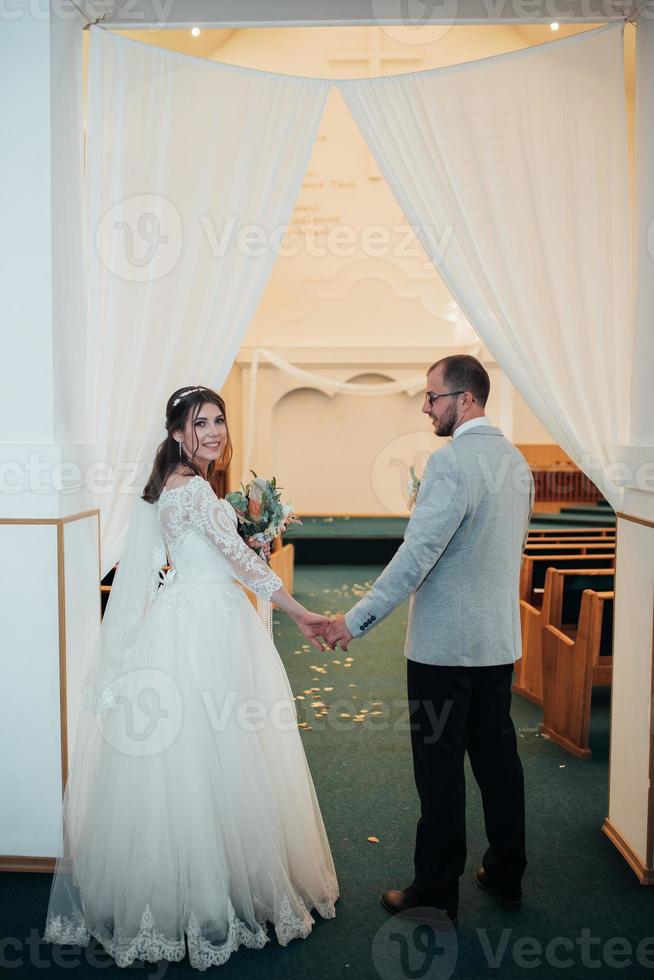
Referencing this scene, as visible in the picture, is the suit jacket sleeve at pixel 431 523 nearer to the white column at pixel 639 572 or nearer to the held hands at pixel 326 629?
the held hands at pixel 326 629

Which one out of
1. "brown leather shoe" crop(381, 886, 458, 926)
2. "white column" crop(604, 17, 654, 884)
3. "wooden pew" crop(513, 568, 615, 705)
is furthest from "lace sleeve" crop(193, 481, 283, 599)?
"wooden pew" crop(513, 568, 615, 705)

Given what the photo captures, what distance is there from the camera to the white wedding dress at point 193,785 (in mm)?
2531

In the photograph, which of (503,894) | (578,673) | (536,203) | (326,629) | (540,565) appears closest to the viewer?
(503,894)

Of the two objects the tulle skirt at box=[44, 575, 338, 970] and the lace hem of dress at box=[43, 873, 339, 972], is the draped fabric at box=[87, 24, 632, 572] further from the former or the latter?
the lace hem of dress at box=[43, 873, 339, 972]

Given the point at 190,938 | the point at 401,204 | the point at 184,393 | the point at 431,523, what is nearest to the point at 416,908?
the point at 190,938

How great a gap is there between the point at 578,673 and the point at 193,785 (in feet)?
8.12

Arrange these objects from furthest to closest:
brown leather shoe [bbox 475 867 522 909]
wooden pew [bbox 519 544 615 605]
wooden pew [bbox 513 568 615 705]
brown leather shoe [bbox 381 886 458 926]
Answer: wooden pew [bbox 519 544 615 605], wooden pew [bbox 513 568 615 705], brown leather shoe [bbox 475 867 522 909], brown leather shoe [bbox 381 886 458 926]

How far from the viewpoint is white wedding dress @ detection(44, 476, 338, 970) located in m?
2.53

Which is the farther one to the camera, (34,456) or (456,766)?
(34,456)

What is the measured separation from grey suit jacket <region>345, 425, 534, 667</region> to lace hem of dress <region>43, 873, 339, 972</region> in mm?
915

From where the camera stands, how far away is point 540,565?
5648 millimetres

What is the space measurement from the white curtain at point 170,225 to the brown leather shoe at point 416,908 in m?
1.70

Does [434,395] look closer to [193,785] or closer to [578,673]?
[193,785]

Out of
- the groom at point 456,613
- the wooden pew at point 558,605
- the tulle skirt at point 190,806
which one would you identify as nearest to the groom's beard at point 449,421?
the groom at point 456,613
